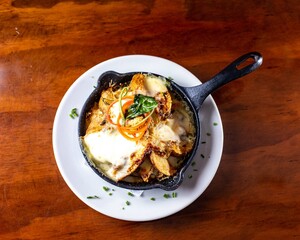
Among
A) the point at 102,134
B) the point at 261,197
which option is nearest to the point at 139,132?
the point at 102,134

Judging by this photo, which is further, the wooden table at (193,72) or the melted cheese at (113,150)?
the wooden table at (193,72)

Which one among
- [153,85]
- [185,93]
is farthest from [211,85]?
[153,85]

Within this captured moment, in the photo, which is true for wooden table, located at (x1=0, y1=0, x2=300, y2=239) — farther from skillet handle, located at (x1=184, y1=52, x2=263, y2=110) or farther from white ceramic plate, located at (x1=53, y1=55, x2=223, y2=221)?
skillet handle, located at (x1=184, y1=52, x2=263, y2=110)

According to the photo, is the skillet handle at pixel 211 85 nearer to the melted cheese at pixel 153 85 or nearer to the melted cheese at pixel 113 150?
the melted cheese at pixel 153 85

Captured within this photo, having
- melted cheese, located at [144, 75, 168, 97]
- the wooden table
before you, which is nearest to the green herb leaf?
melted cheese, located at [144, 75, 168, 97]

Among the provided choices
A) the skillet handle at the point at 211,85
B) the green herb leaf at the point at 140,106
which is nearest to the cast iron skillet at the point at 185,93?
the skillet handle at the point at 211,85

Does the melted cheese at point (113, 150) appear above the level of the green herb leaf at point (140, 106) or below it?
below
